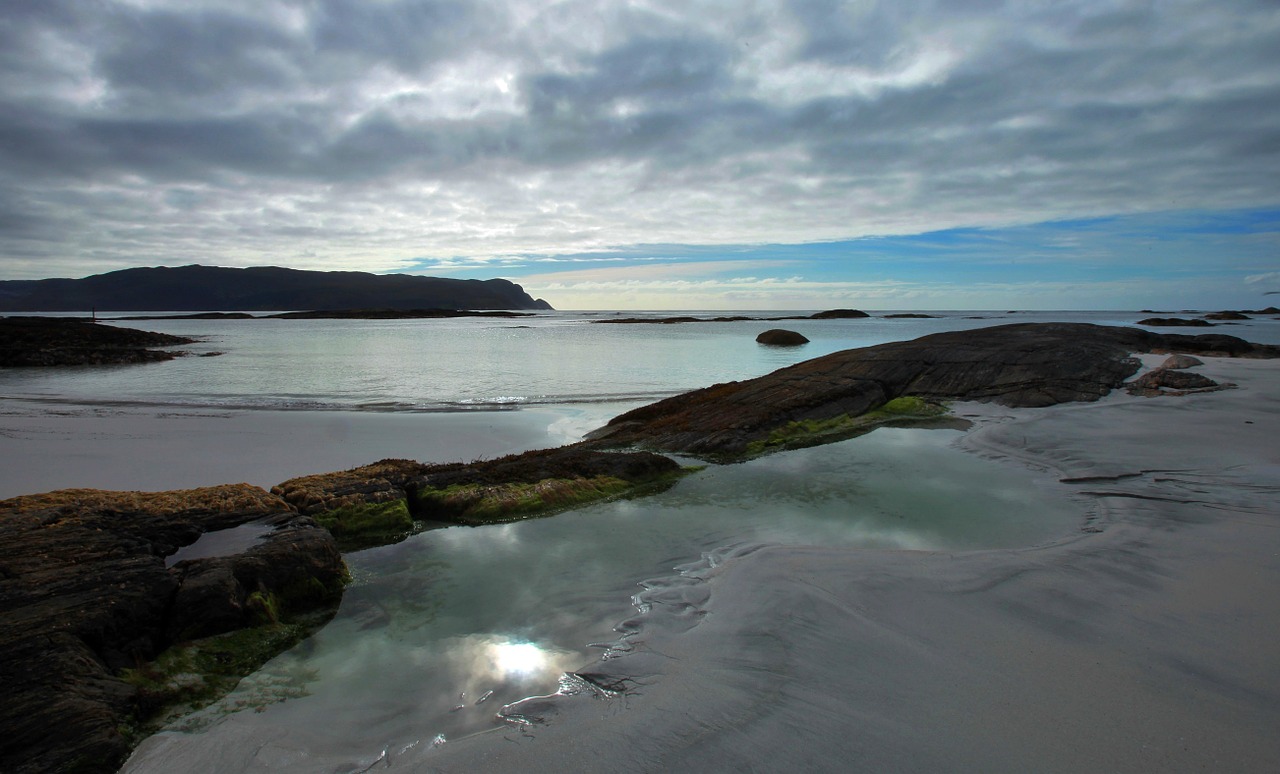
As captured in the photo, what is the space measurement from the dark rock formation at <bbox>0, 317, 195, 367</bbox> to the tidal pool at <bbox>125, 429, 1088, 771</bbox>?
36178 millimetres

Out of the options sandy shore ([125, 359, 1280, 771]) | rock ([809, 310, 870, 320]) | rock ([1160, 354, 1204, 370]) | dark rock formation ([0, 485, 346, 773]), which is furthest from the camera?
rock ([809, 310, 870, 320])

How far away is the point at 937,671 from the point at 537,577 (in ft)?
11.8

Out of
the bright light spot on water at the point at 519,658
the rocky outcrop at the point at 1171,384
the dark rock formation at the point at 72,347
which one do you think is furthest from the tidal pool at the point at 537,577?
the dark rock formation at the point at 72,347

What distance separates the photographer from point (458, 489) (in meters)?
8.36

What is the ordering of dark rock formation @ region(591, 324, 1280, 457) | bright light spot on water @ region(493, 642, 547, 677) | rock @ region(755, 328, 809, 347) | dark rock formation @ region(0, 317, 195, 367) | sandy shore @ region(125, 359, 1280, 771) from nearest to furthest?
sandy shore @ region(125, 359, 1280, 771) → bright light spot on water @ region(493, 642, 547, 677) → dark rock formation @ region(591, 324, 1280, 457) → dark rock formation @ region(0, 317, 195, 367) → rock @ region(755, 328, 809, 347)

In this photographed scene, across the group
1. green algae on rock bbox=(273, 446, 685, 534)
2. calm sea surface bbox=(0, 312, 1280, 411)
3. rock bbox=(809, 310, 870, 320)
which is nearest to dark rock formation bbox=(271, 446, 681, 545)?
green algae on rock bbox=(273, 446, 685, 534)

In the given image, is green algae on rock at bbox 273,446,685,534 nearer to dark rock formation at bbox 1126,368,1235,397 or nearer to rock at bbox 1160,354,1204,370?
dark rock formation at bbox 1126,368,1235,397

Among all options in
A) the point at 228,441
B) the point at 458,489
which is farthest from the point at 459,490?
the point at 228,441

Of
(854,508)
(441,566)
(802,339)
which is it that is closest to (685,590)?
(441,566)

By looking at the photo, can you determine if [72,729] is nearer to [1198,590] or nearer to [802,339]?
[1198,590]

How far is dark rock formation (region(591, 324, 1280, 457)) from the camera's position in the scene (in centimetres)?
1211

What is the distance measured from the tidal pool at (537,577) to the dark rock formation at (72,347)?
3618 cm

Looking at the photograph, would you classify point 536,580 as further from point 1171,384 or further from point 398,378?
point 398,378

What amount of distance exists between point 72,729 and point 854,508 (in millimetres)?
7367
